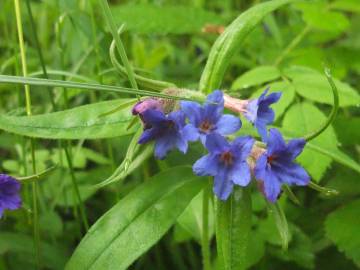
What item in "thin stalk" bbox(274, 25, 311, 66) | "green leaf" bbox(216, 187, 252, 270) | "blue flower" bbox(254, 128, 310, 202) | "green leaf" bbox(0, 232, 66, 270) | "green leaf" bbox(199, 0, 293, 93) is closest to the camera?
"blue flower" bbox(254, 128, 310, 202)

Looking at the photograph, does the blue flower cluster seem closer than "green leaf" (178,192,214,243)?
Yes

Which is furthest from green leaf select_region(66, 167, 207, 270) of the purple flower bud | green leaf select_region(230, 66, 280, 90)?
green leaf select_region(230, 66, 280, 90)

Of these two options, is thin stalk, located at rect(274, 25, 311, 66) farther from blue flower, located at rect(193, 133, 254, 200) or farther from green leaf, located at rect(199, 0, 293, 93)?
blue flower, located at rect(193, 133, 254, 200)

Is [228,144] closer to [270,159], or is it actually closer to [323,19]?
[270,159]

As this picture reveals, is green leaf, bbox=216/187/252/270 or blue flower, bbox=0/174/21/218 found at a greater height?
blue flower, bbox=0/174/21/218

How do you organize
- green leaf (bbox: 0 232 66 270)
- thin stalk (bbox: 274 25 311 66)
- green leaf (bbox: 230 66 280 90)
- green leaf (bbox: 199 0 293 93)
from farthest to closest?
1. thin stalk (bbox: 274 25 311 66)
2. green leaf (bbox: 230 66 280 90)
3. green leaf (bbox: 0 232 66 270)
4. green leaf (bbox: 199 0 293 93)

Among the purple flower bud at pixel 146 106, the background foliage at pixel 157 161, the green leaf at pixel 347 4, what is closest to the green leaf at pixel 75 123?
the background foliage at pixel 157 161

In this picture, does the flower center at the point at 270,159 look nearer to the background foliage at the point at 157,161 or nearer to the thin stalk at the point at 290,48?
the background foliage at the point at 157,161
